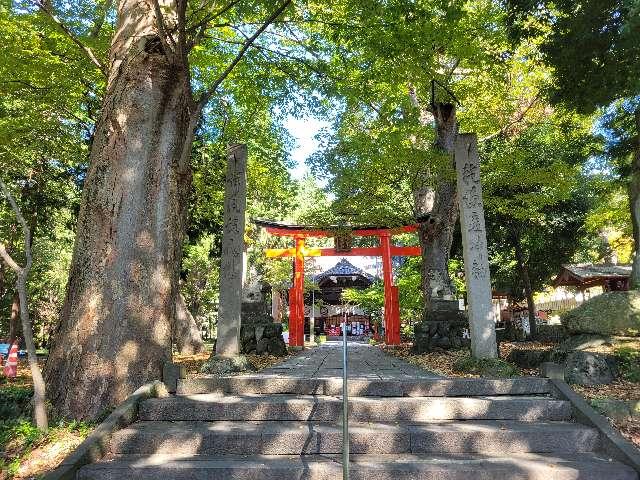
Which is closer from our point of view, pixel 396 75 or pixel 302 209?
pixel 396 75

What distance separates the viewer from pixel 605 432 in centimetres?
386

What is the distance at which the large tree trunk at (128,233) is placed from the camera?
4.71m

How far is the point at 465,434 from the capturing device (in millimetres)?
3879

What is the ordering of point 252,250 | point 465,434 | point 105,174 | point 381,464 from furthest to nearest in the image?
1. point 252,250
2. point 105,174
3. point 465,434
4. point 381,464

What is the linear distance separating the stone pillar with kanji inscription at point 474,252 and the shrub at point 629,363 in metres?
1.75

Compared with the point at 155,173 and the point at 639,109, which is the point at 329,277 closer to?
the point at 639,109

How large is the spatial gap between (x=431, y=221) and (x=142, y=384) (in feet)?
28.2

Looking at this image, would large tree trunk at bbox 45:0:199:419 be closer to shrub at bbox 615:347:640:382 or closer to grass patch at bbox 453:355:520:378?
grass patch at bbox 453:355:520:378

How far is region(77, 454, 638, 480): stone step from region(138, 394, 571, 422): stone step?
2.24 feet

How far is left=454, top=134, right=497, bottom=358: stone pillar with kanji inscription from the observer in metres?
6.32

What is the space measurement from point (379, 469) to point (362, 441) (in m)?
0.47

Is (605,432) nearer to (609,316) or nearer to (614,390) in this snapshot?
(614,390)

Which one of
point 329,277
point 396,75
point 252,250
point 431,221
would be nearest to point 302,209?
point 329,277

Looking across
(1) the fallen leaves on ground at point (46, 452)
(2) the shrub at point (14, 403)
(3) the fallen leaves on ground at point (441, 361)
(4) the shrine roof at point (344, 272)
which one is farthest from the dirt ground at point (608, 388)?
(4) the shrine roof at point (344, 272)
